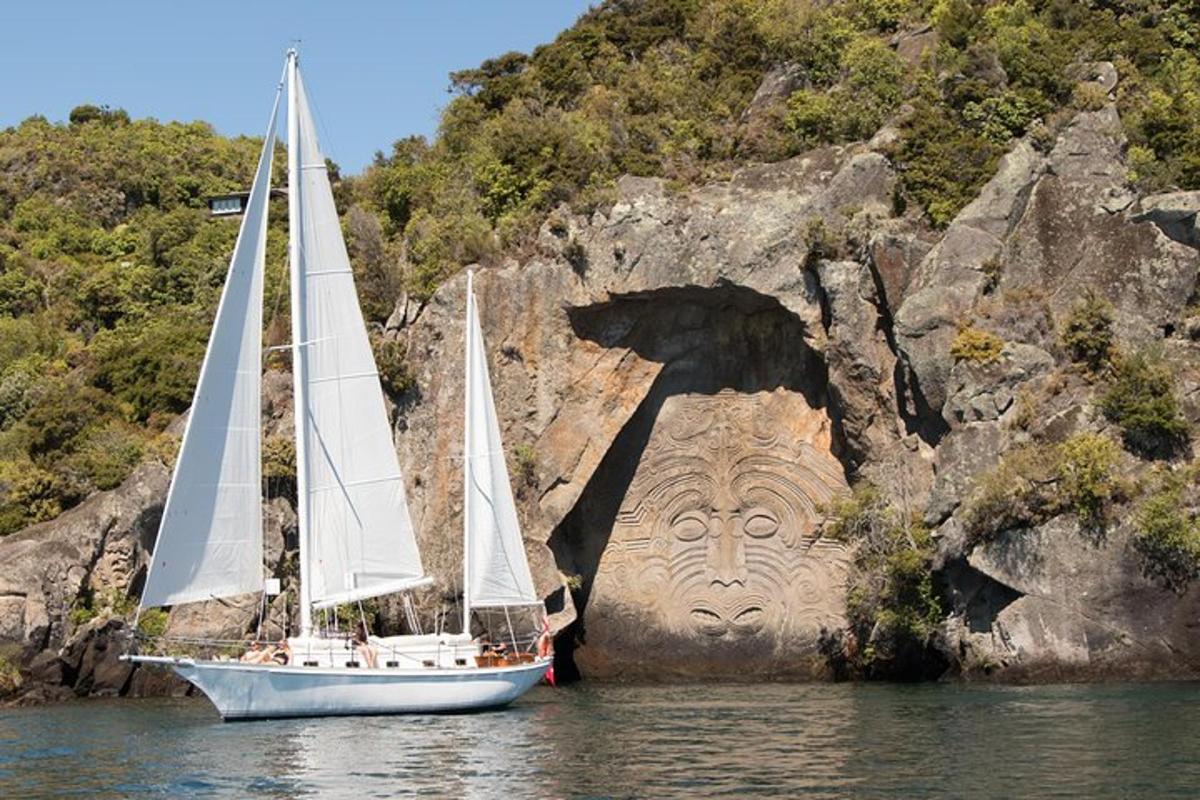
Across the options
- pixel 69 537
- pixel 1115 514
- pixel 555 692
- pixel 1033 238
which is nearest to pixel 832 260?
pixel 1033 238

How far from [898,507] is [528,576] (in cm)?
1245

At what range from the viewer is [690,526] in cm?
5716

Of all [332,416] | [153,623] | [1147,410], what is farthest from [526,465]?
A: [1147,410]

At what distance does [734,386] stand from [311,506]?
19322mm

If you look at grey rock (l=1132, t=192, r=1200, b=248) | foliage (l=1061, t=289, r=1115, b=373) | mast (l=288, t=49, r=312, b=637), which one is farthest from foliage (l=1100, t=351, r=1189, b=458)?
mast (l=288, t=49, r=312, b=637)

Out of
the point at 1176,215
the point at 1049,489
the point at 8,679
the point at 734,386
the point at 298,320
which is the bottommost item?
the point at 8,679

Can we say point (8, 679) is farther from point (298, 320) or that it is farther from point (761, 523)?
point (761, 523)

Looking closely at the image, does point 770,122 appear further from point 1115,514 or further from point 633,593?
point 1115,514

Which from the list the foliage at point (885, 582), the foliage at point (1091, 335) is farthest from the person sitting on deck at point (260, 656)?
the foliage at point (1091, 335)

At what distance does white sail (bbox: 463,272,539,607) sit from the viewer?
1853 inches

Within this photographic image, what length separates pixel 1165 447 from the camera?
4694 centimetres

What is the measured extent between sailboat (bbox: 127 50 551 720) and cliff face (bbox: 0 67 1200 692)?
10.8m

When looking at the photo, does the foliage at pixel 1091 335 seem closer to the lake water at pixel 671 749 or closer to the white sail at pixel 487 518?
the lake water at pixel 671 749

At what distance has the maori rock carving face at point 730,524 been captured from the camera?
56062 mm
